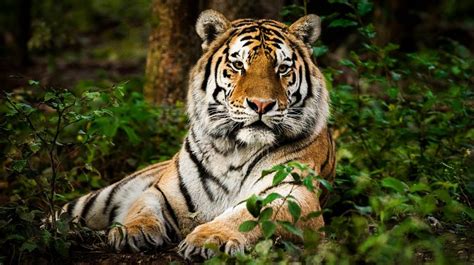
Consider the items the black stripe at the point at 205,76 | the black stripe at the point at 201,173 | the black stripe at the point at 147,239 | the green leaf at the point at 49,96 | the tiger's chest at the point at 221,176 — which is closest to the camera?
the green leaf at the point at 49,96

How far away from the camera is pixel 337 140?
5.90m

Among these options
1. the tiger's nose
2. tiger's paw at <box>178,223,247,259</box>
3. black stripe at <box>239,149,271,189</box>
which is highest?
the tiger's nose

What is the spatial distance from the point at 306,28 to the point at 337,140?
1.65 m

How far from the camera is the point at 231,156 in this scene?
13.9 feet

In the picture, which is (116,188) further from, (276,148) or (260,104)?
(260,104)

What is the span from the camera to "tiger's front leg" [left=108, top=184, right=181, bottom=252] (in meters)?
3.84

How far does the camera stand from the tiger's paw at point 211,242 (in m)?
3.44

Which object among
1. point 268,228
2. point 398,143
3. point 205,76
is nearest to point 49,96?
point 205,76

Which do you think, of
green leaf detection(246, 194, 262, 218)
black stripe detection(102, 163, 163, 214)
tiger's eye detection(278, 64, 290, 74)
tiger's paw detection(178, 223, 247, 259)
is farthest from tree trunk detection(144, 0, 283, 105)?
green leaf detection(246, 194, 262, 218)

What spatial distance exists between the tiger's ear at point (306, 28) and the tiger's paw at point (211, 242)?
1394 millimetres

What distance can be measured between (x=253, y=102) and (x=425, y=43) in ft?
27.0

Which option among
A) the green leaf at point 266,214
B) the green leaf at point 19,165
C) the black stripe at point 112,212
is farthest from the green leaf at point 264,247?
the black stripe at point 112,212

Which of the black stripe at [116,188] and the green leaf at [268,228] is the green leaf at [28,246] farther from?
the black stripe at [116,188]

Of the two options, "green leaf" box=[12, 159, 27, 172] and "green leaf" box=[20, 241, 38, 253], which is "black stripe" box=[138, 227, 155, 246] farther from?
"green leaf" box=[12, 159, 27, 172]
